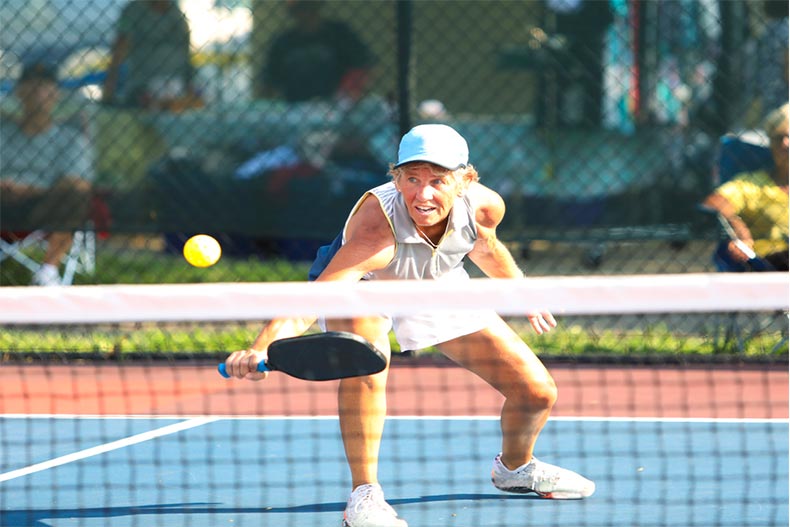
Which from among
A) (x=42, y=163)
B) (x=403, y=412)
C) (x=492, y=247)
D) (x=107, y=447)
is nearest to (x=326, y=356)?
(x=492, y=247)

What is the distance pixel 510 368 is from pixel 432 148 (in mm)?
795

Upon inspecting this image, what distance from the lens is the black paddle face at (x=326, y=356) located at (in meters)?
3.60

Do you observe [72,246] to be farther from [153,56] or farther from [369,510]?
[369,510]

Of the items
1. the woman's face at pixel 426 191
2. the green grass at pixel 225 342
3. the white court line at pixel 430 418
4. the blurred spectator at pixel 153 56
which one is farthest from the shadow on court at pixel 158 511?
the blurred spectator at pixel 153 56

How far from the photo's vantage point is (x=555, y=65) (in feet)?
24.8

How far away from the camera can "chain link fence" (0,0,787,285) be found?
7.51 meters

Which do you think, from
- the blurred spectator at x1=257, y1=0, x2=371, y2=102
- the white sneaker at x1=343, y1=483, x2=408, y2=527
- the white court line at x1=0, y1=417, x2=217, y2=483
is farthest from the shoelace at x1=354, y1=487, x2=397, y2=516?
the blurred spectator at x1=257, y1=0, x2=371, y2=102

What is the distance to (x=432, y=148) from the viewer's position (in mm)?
4055

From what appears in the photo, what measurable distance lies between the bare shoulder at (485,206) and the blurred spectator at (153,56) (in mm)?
3637

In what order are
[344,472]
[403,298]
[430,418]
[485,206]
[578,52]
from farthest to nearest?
[578,52] → [430,418] → [344,472] → [485,206] → [403,298]

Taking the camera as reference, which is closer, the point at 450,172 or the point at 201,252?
the point at 450,172

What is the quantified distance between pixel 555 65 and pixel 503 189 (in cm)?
74

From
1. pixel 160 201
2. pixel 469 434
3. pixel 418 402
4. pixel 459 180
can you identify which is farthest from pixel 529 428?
pixel 160 201

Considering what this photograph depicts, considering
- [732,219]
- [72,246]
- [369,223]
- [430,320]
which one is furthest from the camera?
[72,246]
